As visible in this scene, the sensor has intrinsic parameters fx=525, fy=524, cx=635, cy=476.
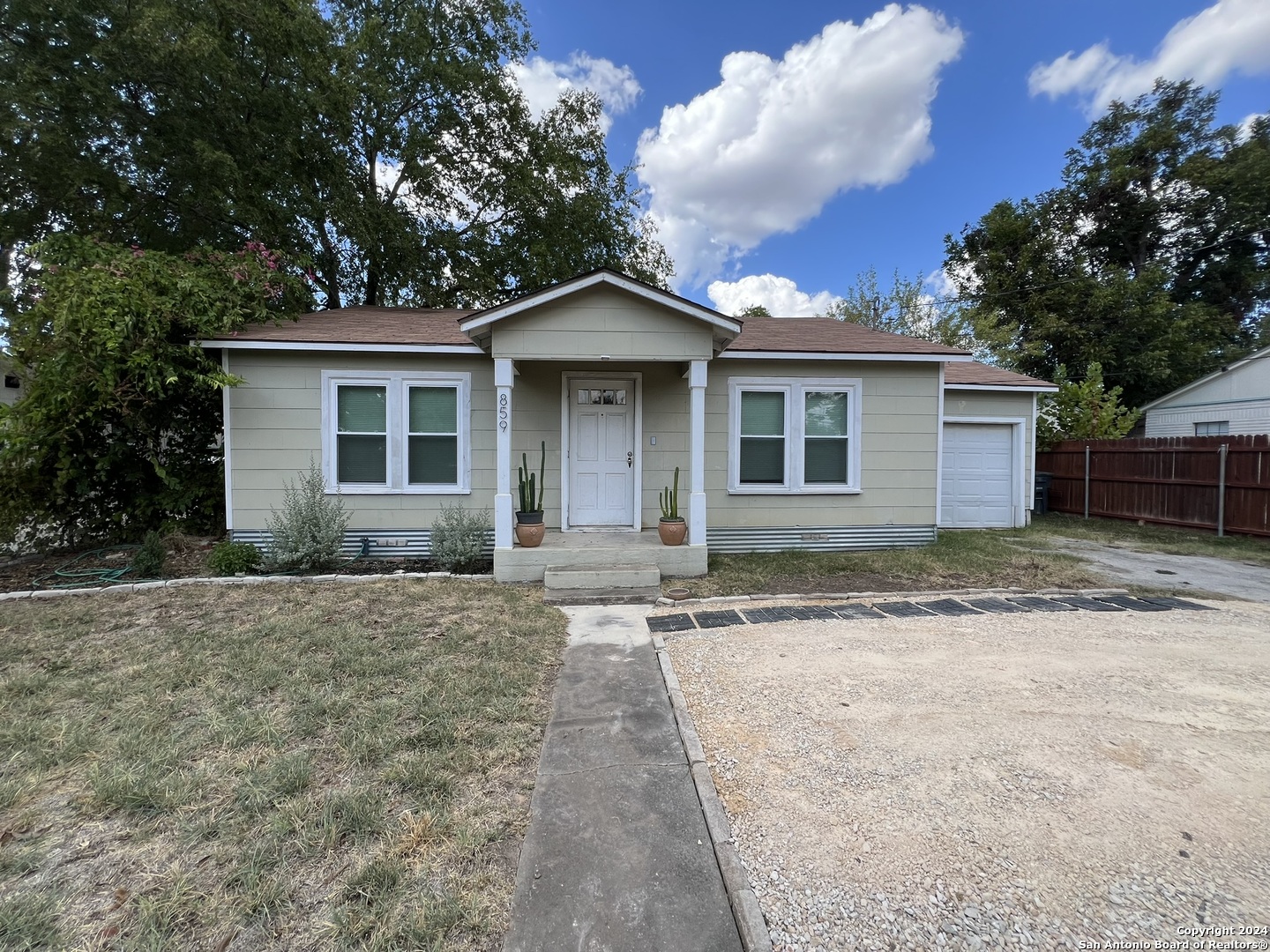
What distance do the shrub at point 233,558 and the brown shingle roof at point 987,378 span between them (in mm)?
10870

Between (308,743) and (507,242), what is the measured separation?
1294cm

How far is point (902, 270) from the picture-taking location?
795 inches

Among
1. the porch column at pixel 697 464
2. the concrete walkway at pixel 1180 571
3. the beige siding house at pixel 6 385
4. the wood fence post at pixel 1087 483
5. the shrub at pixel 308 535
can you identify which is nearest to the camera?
the concrete walkway at pixel 1180 571

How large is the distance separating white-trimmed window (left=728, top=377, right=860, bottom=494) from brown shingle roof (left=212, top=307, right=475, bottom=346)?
12.7 ft

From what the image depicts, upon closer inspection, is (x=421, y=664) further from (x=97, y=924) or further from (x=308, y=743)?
(x=97, y=924)

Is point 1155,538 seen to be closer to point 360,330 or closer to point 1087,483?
point 1087,483

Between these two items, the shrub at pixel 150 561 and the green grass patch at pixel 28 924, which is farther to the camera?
the shrub at pixel 150 561

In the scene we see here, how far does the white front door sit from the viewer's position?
23.8 ft

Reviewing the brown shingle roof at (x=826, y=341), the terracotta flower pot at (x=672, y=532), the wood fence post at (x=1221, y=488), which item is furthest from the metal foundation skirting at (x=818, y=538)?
the wood fence post at (x=1221, y=488)

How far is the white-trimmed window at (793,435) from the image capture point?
731 cm

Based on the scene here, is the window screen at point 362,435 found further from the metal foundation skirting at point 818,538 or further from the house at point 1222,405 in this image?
the house at point 1222,405

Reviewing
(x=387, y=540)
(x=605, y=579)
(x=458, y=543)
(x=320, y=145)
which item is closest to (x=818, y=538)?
(x=605, y=579)

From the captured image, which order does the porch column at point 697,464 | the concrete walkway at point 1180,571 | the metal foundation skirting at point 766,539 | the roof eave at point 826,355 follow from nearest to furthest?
the concrete walkway at point 1180,571 → the porch column at point 697,464 → the metal foundation skirting at point 766,539 → the roof eave at point 826,355

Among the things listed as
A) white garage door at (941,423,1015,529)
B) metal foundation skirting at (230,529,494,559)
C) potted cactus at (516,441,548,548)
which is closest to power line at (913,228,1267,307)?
white garage door at (941,423,1015,529)
